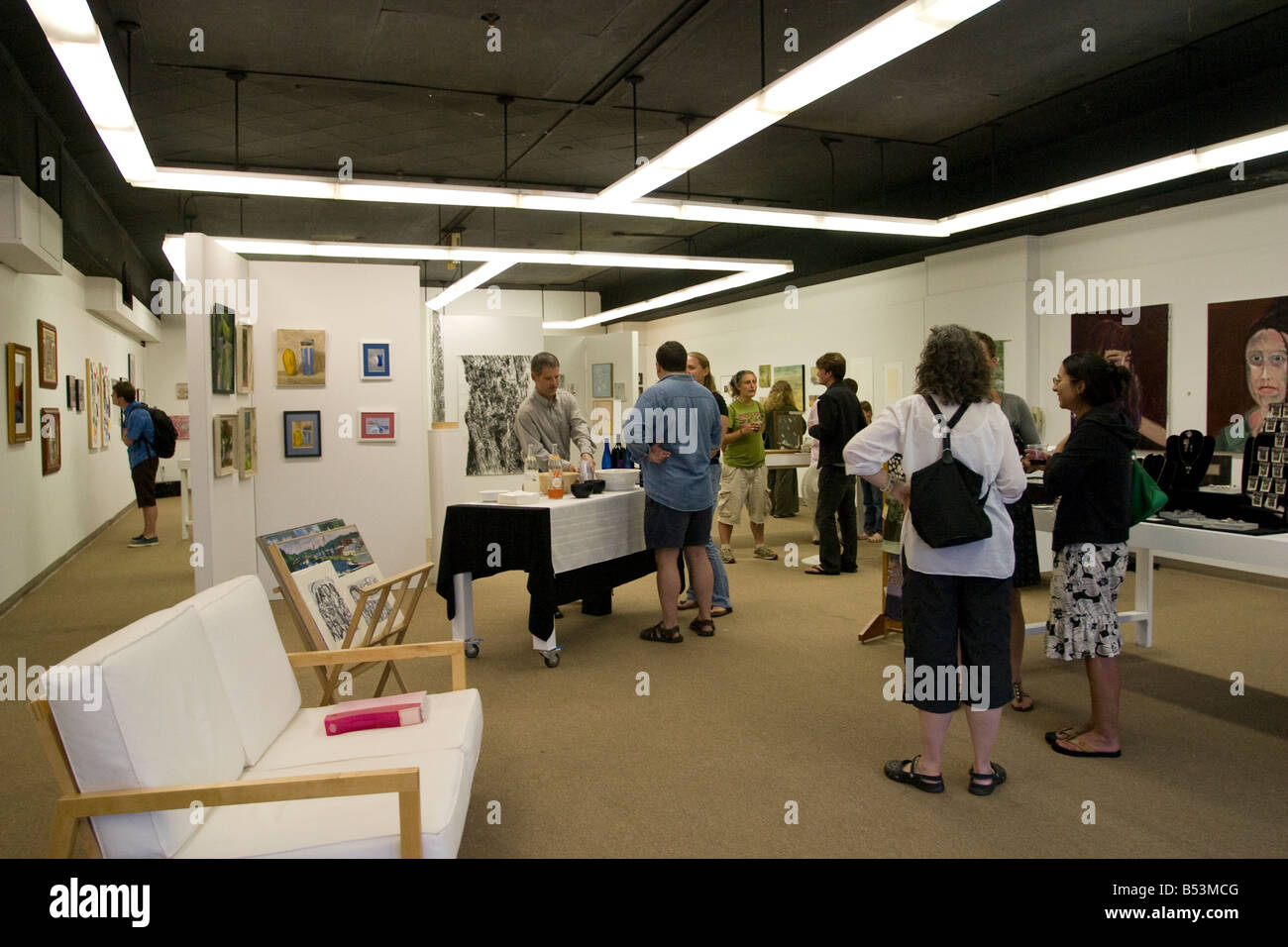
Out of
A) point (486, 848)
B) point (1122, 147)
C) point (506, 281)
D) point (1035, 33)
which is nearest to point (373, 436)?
point (486, 848)

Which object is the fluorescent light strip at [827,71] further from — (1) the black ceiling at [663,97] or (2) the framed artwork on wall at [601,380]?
(2) the framed artwork on wall at [601,380]

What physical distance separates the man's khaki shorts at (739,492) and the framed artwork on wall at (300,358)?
3601mm

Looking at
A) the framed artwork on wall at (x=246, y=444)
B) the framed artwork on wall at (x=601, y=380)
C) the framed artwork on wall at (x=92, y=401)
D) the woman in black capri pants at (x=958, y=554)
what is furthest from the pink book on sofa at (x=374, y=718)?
the framed artwork on wall at (x=601, y=380)

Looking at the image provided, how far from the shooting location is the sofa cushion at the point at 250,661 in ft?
→ 8.46

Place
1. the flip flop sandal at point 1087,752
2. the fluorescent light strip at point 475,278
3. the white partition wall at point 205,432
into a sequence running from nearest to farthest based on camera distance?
the flip flop sandal at point 1087,752, the white partition wall at point 205,432, the fluorescent light strip at point 475,278

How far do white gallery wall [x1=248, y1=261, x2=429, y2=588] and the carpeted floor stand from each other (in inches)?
46.4

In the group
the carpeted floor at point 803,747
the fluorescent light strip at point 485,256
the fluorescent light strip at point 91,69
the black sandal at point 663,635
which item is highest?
the fluorescent light strip at point 485,256

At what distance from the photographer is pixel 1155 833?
3.02 meters

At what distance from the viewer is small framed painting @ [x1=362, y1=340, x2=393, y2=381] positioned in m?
7.25

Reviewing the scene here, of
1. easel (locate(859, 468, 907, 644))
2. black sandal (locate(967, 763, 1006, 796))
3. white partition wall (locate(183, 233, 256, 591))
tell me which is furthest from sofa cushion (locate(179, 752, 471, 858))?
easel (locate(859, 468, 907, 644))

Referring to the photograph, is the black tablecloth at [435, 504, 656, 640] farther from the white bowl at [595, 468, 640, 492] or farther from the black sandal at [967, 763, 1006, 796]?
the black sandal at [967, 763, 1006, 796]

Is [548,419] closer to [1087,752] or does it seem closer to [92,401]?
[1087,752]

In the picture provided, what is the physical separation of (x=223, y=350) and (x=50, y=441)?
404cm

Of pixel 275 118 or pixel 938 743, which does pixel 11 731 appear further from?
pixel 275 118
